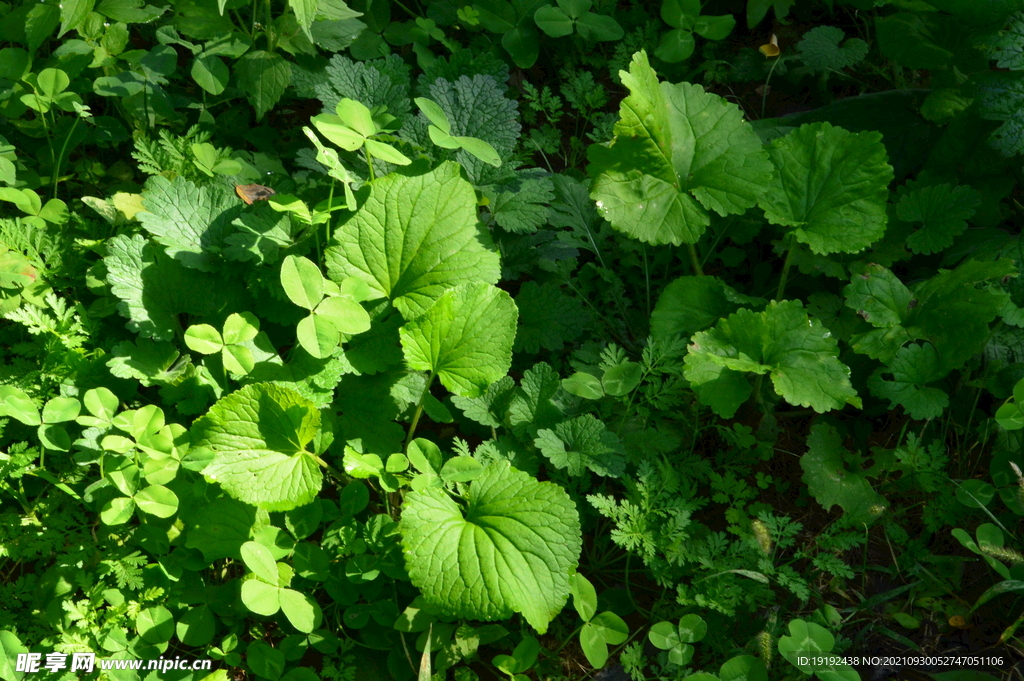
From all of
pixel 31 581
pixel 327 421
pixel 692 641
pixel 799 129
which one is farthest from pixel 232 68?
pixel 692 641

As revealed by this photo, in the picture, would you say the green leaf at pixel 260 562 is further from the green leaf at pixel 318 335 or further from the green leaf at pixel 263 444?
the green leaf at pixel 318 335

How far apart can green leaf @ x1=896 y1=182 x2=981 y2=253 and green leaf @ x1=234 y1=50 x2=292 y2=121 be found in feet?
6.76

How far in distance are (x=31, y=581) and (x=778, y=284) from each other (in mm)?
2366

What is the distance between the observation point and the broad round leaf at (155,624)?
1852 mm

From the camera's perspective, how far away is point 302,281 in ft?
6.28

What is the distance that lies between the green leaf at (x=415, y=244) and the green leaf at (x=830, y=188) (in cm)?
88

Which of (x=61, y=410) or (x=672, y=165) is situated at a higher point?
(x=672, y=165)

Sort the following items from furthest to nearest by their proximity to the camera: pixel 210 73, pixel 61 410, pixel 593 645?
1. pixel 210 73
2. pixel 61 410
3. pixel 593 645

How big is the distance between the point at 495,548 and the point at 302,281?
82 cm

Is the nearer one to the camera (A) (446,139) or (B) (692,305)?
(A) (446,139)

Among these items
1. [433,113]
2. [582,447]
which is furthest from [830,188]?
[433,113]

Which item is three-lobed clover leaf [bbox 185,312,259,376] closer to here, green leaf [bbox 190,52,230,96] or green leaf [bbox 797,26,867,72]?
green leaf [bbox 190,52,230,96]

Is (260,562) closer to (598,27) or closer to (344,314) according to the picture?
(344,314)

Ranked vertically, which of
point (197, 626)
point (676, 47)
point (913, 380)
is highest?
point (676, 47)
